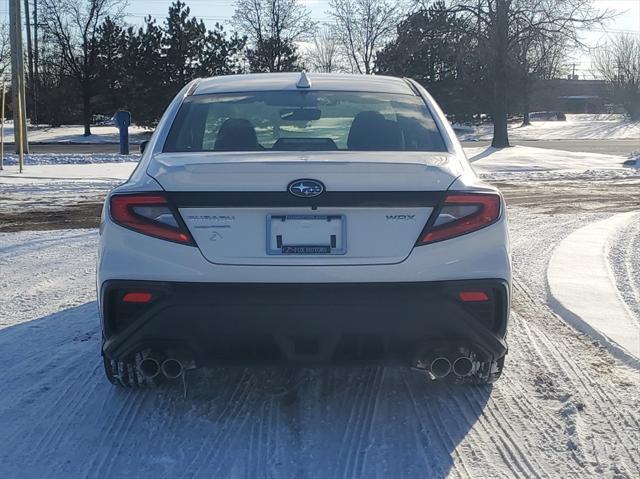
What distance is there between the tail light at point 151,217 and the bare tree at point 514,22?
27.7 m

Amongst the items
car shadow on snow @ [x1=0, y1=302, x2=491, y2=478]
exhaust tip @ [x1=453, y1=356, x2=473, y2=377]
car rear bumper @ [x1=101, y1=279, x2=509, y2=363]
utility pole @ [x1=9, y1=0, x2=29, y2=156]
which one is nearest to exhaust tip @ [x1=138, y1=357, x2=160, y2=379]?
car rear bumper @ [x1=101, y1=279, x2=509, y2=363]

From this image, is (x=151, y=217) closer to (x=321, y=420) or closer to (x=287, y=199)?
(x=287, y=199)

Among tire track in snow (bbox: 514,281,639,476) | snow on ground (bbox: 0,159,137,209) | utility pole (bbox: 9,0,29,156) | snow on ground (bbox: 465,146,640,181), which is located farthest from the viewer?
utility pole (bbox: 9,0,29,156)

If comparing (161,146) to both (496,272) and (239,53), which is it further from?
(239,53)

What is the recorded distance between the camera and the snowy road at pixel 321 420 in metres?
3.31

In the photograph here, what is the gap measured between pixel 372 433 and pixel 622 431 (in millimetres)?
1133

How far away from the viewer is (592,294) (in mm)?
6219

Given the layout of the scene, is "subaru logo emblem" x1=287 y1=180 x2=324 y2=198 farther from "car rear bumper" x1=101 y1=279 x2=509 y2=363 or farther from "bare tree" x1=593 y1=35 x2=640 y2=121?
"bare tree" x1=593 y1=35 x2=640 y2=121

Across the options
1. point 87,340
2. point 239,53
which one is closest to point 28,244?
point 87,340

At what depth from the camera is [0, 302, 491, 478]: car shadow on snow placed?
331 centimetres

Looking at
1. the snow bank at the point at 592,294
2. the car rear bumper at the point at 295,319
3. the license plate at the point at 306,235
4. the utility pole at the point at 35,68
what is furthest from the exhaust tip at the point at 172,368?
the utility pole at the point at 35,68

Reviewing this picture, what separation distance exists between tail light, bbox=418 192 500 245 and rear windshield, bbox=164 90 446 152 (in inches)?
28.0

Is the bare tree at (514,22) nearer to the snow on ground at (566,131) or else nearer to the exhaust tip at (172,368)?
the snow on ground at (566,131)

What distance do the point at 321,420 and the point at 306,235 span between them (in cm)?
95
